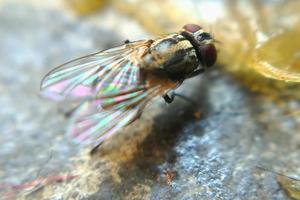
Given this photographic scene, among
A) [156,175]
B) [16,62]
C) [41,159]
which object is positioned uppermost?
[16,62]

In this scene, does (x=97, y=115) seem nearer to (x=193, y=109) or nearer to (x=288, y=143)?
(x=193, y=109)

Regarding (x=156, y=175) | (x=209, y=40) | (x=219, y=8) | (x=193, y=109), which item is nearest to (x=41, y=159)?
(x=156, y=175)

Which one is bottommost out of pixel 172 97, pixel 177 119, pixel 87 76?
pixel 177 119

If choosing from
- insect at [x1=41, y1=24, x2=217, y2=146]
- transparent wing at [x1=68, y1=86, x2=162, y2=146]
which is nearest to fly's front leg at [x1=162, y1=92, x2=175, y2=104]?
insect at [x1=41, y1=24, x2=217, y2=146]

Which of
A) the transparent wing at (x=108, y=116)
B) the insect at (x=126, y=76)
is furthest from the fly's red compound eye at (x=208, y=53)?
the transparent wing at (x=108, y=116)

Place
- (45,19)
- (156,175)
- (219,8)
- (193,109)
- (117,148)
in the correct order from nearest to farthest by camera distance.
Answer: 1. (156,175)
2. (117,148)
3. (193,109)
4. (219,8)
5. (45,19)

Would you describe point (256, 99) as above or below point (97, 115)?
below

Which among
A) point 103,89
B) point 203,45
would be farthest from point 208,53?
point 103,89

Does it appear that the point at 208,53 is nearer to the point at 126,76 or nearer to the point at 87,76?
the point at 126,76
